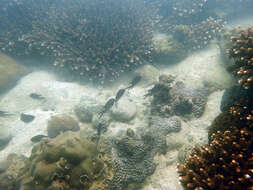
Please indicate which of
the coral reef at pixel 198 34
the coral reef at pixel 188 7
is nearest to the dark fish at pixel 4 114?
the coral reef at pixel 198 34

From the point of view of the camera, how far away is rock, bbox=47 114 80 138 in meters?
5.21

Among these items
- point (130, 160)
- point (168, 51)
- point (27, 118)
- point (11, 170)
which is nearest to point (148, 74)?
point (168, 51)

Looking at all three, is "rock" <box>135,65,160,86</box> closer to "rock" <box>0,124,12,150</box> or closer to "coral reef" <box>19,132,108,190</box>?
"coral reef" <box>19,132,108,190</box>

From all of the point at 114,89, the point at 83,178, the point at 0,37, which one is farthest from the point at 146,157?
the point at 0,37

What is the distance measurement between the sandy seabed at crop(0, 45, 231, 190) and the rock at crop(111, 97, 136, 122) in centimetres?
25

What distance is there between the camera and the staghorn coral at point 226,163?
2.36 metres

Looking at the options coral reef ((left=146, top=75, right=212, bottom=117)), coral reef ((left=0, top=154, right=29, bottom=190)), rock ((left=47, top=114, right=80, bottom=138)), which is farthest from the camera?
rock ((left=47, top=114, right=80, bottom=138))

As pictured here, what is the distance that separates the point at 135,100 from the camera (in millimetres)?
6184

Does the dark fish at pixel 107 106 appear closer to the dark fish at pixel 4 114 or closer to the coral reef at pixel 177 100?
the coral reef at pixel 177 100

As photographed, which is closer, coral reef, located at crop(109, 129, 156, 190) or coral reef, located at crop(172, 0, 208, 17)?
coral reef, located at crop(109, 129, 156, 190)

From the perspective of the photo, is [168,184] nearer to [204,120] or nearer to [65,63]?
[204,120]

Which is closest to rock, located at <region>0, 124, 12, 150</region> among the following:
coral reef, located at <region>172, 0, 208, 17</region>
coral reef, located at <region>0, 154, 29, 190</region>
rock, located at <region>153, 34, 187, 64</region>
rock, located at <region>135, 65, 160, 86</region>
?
coral reef, located at <region>0, 154, 29, 190</region>

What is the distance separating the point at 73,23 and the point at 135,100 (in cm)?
555

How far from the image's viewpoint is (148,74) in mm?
7219
